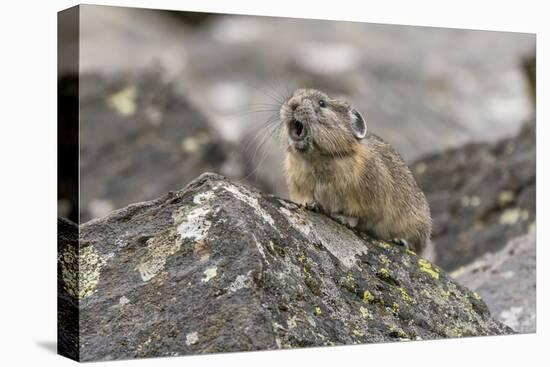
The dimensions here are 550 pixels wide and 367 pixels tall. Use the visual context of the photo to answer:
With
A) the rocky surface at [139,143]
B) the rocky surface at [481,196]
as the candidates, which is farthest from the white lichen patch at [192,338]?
the rocky surface at [481,196]

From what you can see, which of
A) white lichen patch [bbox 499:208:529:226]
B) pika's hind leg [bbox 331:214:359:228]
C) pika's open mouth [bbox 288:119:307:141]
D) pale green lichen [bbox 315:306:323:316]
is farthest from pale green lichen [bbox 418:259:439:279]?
white lichen patch [bbox 499:208:529:226]

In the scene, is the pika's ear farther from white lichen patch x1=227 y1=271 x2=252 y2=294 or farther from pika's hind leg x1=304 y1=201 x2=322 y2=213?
white lichen patch x1=227 y1=271 x2=252 y2=294

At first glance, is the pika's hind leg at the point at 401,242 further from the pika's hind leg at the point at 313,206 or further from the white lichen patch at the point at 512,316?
the white lichen patch at the point at 512,316

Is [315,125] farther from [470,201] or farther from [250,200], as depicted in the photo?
[470,201]

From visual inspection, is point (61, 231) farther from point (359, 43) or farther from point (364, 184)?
point (359, 43)

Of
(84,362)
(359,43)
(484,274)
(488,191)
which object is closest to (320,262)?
(84,362)

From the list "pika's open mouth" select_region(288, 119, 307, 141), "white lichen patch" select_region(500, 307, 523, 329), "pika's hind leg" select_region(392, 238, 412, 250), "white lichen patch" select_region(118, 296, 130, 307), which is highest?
"pika's open mouth" select_region(288, 119, 307, 141)
